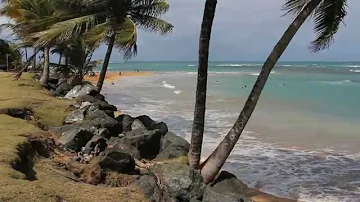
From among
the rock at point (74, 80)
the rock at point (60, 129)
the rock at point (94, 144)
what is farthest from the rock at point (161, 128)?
the rock at point (74, 80)

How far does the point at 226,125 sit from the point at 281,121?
Result: 2905mm

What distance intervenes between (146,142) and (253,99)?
290 centimetres

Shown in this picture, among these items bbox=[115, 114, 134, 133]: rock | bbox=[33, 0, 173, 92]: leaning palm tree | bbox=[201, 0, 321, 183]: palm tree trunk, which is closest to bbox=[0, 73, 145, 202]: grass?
bbox=[201, 0, 321, 183]: palm tree trunk

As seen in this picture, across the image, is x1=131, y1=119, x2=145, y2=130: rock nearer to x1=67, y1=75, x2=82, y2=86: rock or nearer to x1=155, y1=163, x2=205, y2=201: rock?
x1=155, y1=163, x2=205, y2=201: rock

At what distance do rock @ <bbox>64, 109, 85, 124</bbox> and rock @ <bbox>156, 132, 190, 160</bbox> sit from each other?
101 inches

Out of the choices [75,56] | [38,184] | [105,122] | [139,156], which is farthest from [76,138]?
[75,56]

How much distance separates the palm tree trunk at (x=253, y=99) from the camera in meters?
7.29

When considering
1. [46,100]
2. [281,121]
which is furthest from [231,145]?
[281,121]

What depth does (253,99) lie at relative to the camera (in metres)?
7.55

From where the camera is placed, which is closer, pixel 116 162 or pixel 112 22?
pixel 116 162

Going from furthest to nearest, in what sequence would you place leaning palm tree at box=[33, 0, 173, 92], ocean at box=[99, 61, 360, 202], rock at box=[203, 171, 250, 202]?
1. leaning palm tree at box=[33, 0, 173, 92]
2. ocean at box=[99, 61, 360, 202]
3. rock at box=[203, 171, 250, 202]

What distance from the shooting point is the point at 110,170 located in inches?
282

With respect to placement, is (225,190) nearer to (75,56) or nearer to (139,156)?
(139,156)

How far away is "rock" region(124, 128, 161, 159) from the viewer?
9401mm
